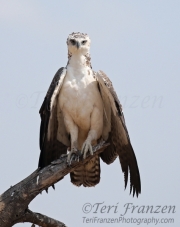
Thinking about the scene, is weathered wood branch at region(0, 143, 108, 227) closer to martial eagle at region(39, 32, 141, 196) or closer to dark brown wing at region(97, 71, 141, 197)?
martial eagle at region(39, 32, 141, 196)

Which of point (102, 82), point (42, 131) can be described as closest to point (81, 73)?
point (102, 82)

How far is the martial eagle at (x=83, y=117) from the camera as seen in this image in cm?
788

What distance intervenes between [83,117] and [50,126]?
0.50 meters

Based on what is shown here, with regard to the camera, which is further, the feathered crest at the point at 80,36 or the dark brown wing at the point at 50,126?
the feathered crest at the point at 80,36

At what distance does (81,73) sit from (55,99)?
48 cm

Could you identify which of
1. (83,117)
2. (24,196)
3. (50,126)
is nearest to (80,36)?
(83,117)

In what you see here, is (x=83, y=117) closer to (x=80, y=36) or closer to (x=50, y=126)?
(x=50, y=126)

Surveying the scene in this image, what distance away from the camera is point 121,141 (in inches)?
316

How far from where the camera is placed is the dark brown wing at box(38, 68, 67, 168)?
25.7 ft

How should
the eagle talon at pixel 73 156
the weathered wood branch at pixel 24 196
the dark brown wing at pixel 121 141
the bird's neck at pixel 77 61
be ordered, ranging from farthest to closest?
the bird's neck at pixel 77 61 → the dark brown wing at pixel 121 141 → the eagle talon at pixel 73 156 → the weathered wood branch at pixel 24 196

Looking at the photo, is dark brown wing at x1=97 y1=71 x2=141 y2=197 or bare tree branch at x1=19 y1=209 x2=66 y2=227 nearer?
bare tree branch at x1=19 y1=209 x2=66 y2=227

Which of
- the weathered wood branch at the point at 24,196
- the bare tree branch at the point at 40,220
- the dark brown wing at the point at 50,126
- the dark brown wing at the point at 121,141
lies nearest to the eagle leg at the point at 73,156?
the weathered wood branch at the point at 24,196

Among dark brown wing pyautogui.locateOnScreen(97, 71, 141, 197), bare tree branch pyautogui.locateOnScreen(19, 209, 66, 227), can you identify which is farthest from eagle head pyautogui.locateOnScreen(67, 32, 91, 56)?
bare tree branch pyautogui.locateOnScreen(19, 209, 66, 227)

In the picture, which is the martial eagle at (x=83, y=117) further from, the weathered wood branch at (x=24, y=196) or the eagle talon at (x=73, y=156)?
the weathered wood branch at (x=24, y=196)
